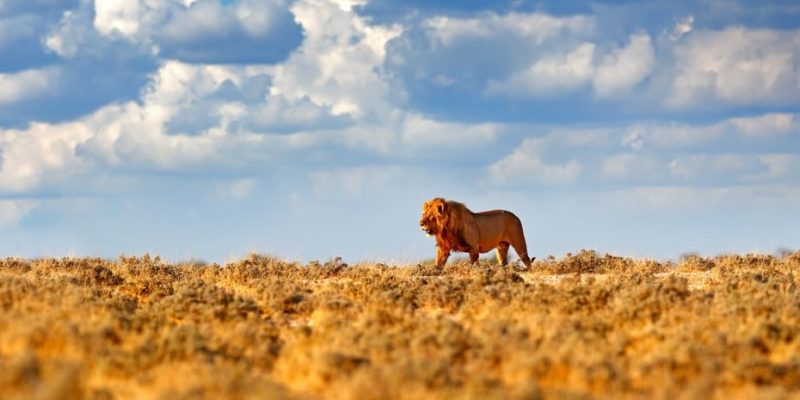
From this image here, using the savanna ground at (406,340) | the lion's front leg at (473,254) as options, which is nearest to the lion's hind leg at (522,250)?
the lion's front leg at (473,254)

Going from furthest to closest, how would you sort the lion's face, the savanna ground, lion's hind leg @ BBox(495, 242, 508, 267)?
lion's hind leg @ BBox(495, 242, 508, 267) → the lion's face → the savanna ground

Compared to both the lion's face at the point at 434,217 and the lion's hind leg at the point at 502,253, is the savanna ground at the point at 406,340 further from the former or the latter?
the lion's hind leg at the point at 502,253

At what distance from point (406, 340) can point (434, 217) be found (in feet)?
41.0

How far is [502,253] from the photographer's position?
28.8 metres

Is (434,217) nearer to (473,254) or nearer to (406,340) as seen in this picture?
(473,254)

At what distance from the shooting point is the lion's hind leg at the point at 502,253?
28547mm

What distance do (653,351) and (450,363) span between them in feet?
8.92

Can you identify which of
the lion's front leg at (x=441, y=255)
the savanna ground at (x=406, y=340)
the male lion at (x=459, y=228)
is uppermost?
the male lion at (x=459, y=228)

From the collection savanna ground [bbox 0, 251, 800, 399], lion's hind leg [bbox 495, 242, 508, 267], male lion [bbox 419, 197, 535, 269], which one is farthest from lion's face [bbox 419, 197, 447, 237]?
savanna ground [bbox 0, 251, 800, 399]

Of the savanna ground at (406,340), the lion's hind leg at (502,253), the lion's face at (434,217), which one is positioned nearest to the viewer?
the savanna ground at (406,340)

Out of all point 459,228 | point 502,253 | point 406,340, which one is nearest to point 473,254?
point 459,228

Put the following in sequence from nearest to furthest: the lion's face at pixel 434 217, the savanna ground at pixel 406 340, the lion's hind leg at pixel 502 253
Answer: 1. the savanna ground at pixel 406 340
2. the lion's face at pixel 434 217
3. the lion's hind leg at pixel 502 253

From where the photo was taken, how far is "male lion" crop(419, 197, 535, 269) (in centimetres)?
2584

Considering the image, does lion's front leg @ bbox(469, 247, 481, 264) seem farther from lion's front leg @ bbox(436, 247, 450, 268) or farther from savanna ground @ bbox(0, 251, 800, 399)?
savanna ground @ bbox(0, 251, 800, 399)
